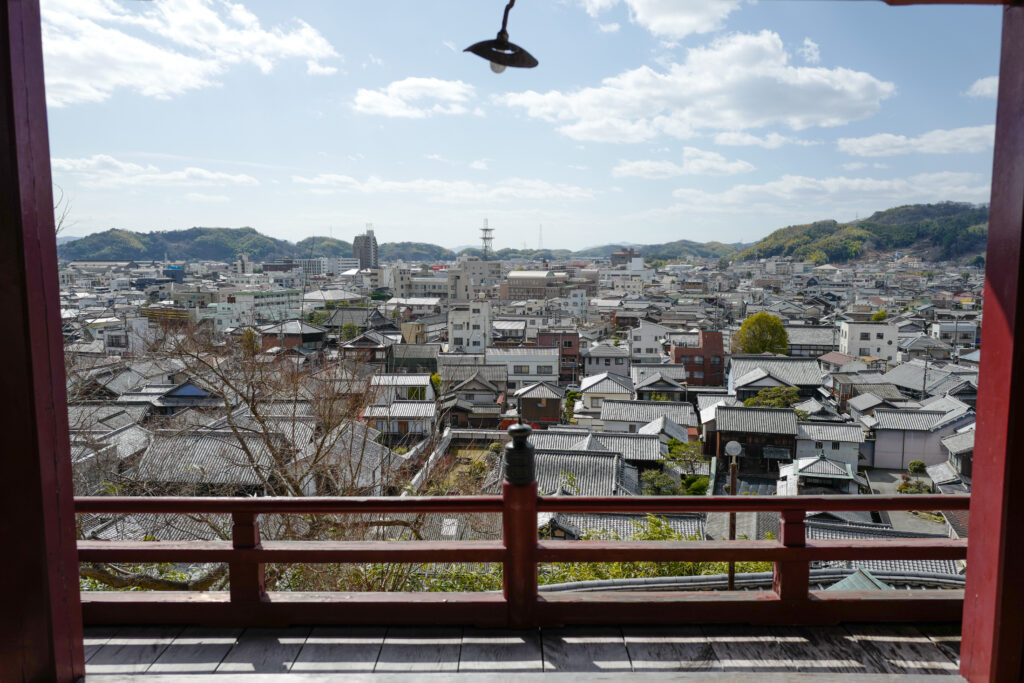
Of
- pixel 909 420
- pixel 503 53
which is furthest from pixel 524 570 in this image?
pixel 909 420

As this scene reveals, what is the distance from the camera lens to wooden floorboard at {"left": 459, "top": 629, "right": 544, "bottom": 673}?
8.03ft

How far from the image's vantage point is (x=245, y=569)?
2.73 m

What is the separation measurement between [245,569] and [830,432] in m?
19.9

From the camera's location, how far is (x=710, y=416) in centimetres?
2084

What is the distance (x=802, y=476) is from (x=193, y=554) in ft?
52.9

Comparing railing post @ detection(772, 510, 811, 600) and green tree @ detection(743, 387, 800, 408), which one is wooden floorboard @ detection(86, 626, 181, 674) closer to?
railing post @ detection(772, 510, 811, 600)

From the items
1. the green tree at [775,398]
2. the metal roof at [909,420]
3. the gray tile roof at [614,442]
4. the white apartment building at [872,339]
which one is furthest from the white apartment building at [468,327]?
the white apartment building at [872,339]

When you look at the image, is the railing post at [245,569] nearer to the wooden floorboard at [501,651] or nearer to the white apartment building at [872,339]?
the wooden floorboard at [501,651]

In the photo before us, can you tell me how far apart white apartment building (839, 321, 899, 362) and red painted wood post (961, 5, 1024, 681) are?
4147 cm

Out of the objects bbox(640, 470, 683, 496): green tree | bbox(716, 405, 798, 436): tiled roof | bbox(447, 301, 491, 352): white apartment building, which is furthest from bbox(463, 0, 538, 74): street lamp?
bbox(447, 301, 491, 352): white apartment building

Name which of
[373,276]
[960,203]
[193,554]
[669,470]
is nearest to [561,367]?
[669,470]

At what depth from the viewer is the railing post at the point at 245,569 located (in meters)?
2.73

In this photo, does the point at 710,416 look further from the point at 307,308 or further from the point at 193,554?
the point at 307,308

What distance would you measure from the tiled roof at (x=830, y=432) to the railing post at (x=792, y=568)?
1809cm
